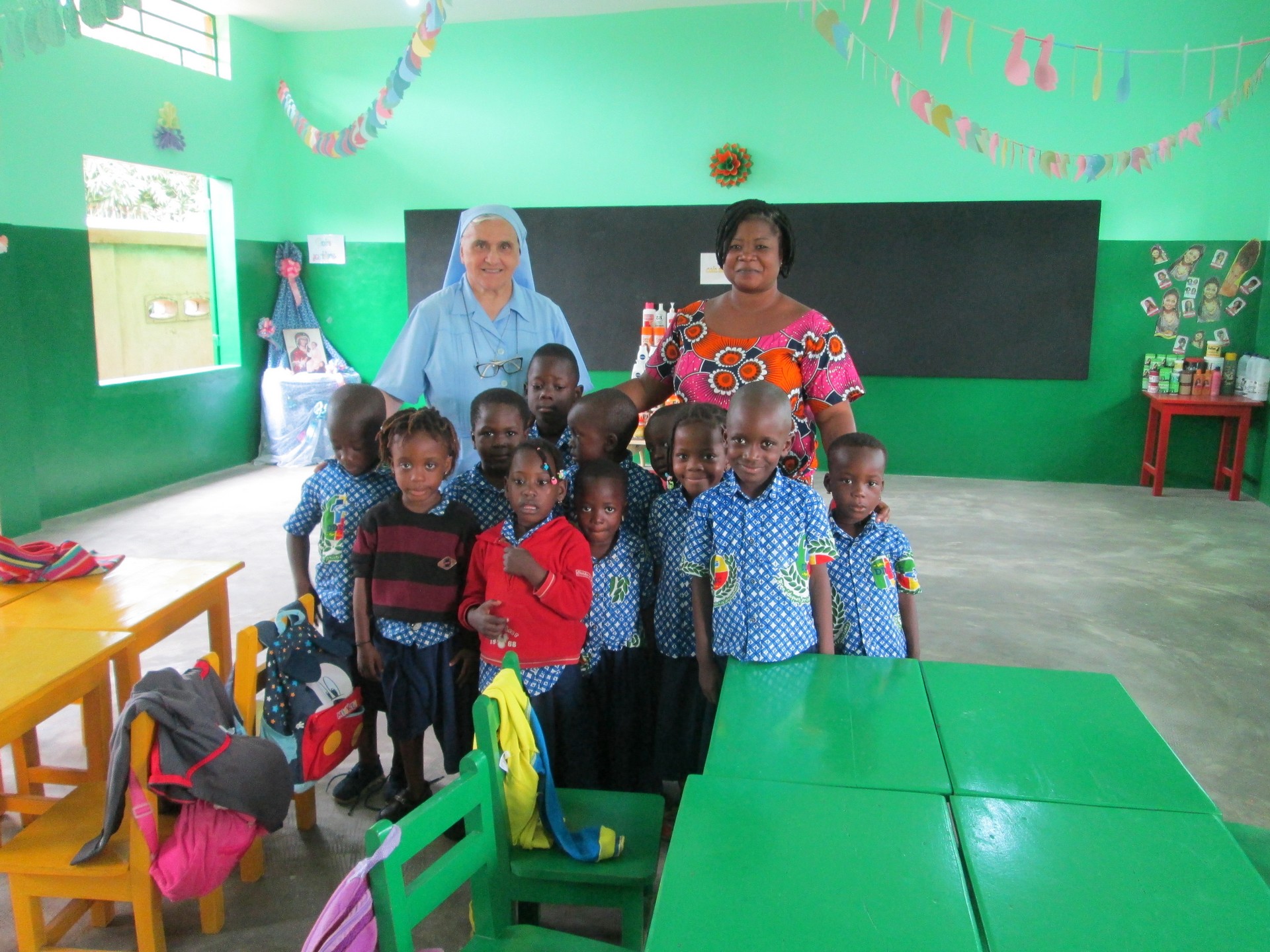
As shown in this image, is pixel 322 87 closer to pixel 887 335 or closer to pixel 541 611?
pixel 887 335

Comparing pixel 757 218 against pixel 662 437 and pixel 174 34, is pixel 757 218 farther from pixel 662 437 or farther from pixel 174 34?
pixel 174 34

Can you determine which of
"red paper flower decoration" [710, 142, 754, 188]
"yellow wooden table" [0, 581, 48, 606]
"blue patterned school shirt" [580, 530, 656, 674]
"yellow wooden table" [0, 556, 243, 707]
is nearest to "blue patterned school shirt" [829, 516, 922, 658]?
"blue patterned school shirt" [580, 530, 656, 674]

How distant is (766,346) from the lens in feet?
7.78

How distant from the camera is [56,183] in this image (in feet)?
18.2

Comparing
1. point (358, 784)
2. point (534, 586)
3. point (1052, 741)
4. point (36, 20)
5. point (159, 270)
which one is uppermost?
point (36, 20)

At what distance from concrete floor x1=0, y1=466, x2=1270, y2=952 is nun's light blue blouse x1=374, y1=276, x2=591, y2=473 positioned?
1.13m

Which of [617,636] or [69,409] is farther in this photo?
[69,409]

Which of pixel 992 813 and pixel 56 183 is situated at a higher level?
pixel 56 183

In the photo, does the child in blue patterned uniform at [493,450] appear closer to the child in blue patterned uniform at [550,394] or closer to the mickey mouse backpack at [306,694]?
the child in blue patterned uniform at [550,394]

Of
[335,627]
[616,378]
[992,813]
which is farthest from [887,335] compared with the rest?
[992,813]

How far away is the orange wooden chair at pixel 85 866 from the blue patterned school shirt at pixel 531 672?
0.58 m

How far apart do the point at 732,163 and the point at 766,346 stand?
5189 mm

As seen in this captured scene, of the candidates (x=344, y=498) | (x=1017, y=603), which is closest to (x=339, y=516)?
(x=344, y=498)

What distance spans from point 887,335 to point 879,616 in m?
5.44
